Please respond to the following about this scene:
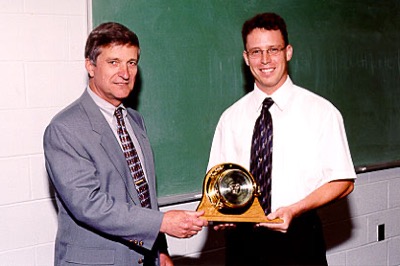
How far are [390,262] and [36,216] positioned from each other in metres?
2.55

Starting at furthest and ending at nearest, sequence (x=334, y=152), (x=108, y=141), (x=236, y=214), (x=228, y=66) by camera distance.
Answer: (x=228, y=66) < (x=334, y=152) < (x=236, y=214) < (x=108, y=141)

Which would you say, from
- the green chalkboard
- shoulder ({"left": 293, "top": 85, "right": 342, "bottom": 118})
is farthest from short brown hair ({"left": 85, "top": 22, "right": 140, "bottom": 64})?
shoulder ({"left": 293, "top": 85, "right": 342, "bottom": 118})

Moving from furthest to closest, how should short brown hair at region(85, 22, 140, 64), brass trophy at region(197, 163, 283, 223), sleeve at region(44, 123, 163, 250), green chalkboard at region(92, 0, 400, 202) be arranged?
green chalkboard at region(92, 0, 400, 202) → brass trophy at region(197, 163, 283, 223) → short brown hair at region(85, 22, 140, 64) → sleeve at region(44, 123, 163, 250)

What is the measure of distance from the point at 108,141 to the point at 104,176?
0.14 metres

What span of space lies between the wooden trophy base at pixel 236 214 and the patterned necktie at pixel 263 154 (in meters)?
0.15

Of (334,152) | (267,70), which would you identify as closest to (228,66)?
(267,70)

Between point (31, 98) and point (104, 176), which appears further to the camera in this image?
point (31, 98)

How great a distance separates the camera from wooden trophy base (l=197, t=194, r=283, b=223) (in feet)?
8.09

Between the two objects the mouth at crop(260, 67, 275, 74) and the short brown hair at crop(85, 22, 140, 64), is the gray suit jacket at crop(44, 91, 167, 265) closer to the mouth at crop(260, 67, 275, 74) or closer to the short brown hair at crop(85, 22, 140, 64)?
the short brown hair at crop(85, 22, 140, 64)

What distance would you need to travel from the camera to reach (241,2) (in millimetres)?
3273

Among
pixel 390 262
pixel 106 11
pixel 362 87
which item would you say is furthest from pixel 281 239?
pixel 390 262

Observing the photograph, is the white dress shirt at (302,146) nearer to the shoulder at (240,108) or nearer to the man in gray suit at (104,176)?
the shoulder at (240,108)

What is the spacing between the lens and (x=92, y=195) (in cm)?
231

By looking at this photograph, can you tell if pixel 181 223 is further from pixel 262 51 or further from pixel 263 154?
pixel 262 51
